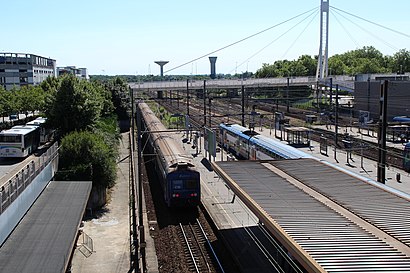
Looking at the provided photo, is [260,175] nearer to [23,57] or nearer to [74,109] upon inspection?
[74,109]

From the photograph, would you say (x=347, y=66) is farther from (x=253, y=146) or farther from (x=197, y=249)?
(x=197, y=249)

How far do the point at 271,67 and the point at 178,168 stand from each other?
87.7 m

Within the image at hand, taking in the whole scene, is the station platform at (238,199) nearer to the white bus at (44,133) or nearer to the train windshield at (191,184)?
the train windshield at (191,184)

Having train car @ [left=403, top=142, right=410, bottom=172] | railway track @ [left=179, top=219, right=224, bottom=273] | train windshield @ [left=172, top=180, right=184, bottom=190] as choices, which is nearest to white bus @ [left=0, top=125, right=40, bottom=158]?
train windshield @ [left=172, top=180, right=184, bottom=190]

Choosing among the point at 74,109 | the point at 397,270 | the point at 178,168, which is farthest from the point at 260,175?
the point at 74,109

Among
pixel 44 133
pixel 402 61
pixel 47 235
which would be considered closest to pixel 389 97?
pixel 44 133

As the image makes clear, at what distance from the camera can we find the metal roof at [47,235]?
39.9 feet

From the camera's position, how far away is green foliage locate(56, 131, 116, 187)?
909 inches

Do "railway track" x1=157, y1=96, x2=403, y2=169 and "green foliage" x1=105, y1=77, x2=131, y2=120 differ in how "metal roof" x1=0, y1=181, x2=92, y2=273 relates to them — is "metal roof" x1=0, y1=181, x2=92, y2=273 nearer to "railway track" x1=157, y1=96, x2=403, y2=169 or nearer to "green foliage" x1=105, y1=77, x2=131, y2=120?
"railway track" x1=157, y1=96, x2=403, y2=169

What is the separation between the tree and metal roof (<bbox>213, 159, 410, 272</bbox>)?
43.6 feet

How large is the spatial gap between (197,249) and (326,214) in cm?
633

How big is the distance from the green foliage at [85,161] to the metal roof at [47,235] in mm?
2922

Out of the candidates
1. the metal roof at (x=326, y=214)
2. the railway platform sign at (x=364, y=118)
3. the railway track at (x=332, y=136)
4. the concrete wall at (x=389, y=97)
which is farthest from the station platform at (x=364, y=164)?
the metal roof at (x=326, y=214)

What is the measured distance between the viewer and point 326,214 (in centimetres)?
1234
